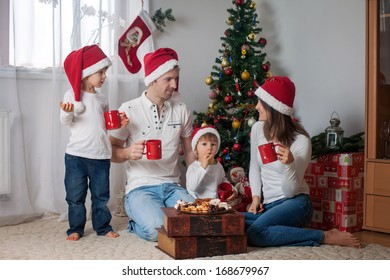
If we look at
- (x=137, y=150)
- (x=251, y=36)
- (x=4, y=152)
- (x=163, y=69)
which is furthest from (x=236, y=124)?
(x=4, y=152)

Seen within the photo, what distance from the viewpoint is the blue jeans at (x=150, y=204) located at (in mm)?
3035

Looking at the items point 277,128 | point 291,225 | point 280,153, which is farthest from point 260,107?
point 291,225

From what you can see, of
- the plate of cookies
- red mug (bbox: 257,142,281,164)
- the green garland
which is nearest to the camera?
the plate of cookies

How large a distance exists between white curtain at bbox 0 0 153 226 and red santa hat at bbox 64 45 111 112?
26.7 inches

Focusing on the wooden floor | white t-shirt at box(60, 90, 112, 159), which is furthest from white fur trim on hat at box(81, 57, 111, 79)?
the wooden floor

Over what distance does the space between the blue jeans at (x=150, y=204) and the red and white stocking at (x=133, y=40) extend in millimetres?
1042

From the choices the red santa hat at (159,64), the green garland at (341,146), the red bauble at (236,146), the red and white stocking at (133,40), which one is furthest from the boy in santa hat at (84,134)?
the green garland at (341,146)

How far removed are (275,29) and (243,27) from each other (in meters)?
0.62

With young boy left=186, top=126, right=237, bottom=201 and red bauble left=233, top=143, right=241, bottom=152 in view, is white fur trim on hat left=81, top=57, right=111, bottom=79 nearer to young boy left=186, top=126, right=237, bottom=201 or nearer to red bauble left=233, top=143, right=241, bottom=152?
young boy left=186, top=126, right=237, bottom=201

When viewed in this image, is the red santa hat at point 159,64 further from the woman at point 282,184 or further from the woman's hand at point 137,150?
the woman at point 282,184

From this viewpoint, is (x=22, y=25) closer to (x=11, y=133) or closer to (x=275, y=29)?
(x=11, y=133)

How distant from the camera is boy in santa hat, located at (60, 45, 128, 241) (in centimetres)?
310

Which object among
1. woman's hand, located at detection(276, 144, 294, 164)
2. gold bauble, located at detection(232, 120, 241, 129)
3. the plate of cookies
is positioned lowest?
the plate of cookies
